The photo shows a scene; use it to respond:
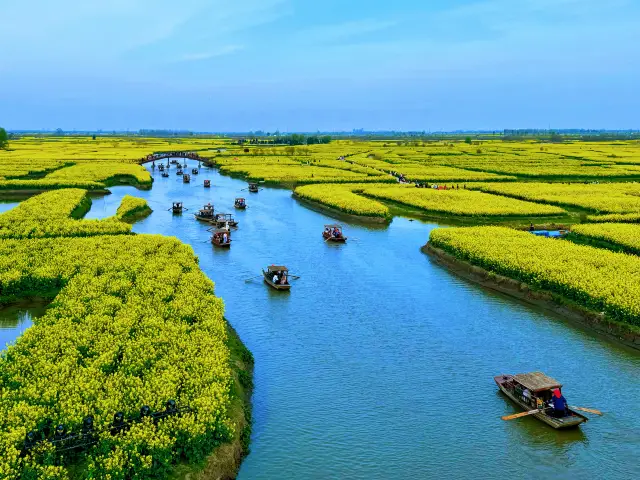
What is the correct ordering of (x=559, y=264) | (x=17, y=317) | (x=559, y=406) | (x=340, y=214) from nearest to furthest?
(x=559, y=406)
(x=17, y=317)
(x=559, y=264)
(x=340, y=214)

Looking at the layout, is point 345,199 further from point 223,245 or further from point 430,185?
Result: point 223,245

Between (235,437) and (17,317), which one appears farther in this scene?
(17,317)

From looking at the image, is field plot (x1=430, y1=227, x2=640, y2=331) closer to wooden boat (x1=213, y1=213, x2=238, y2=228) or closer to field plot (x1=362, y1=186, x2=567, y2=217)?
field plot (x1=362, y1=186, x2=567, y2=217)

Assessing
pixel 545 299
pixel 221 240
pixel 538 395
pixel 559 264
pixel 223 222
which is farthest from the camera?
pixel 223 222

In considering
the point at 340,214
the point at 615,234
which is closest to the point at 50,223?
the point at 340,214

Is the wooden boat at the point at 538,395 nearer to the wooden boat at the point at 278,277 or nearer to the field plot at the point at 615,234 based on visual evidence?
the wooden boat at the point at 278,277

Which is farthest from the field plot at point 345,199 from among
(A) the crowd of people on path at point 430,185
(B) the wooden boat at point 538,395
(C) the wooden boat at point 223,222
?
(B) the wooden boat at point 538,395

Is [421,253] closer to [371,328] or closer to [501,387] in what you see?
[371,328]
